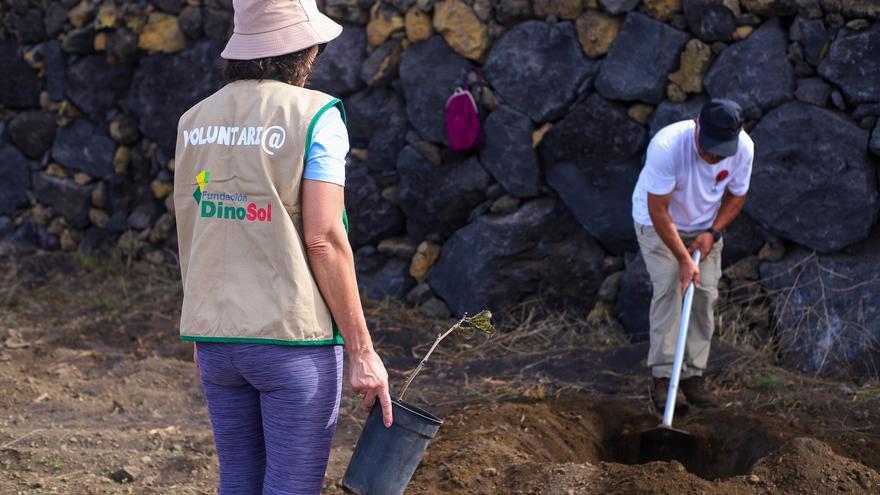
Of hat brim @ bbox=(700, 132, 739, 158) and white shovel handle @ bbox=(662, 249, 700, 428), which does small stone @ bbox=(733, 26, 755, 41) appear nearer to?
hat brim @ bbox=(700, 132, 739, 158)

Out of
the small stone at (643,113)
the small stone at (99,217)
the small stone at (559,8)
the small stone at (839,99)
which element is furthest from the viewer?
the small stone at (99,217)

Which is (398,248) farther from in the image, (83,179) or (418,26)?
(83,179)

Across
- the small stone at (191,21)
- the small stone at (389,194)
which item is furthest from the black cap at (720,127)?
the small stone at (191,21)

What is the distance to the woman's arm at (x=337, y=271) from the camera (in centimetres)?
241

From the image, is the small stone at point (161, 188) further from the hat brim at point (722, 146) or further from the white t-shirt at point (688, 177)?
the hat brim at point (722, 146)

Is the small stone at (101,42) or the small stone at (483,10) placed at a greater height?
the small stone at (483,10)

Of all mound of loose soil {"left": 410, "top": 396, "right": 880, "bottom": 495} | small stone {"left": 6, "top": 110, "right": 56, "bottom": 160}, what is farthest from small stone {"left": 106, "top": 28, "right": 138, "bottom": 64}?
mound of loose soil {"left": 410, "top": 396, "right": 880, "bottom": 495}

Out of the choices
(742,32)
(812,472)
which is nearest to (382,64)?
(742,32)

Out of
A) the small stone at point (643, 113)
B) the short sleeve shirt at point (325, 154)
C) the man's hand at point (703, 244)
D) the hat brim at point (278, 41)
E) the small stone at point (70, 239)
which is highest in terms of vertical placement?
the hat brim at point (278, 41)

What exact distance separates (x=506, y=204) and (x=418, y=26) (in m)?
1.25

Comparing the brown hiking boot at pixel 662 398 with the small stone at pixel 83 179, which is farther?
the small stone at pixel 83 179

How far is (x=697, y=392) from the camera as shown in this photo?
510cm

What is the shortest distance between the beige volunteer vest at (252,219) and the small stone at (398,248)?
4.28 metres

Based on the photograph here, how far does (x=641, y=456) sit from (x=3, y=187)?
235 inches
